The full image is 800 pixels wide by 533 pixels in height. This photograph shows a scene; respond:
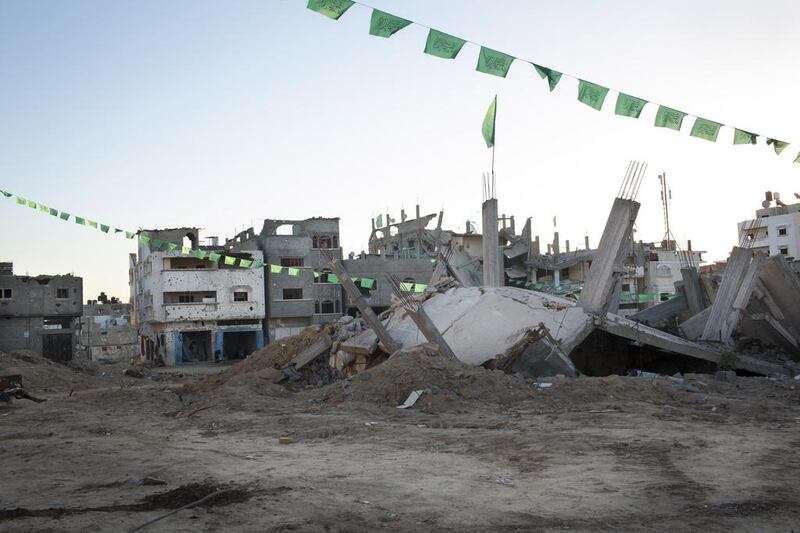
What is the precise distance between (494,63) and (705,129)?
162 inches

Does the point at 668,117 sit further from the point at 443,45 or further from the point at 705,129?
the point at 443,45

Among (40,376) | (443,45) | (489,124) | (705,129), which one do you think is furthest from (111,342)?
(705,129)

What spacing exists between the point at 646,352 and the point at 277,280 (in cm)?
3407

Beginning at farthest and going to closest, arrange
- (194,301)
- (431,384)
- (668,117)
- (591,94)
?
(194,301)
(431,384)
(668,117)
(591,94)

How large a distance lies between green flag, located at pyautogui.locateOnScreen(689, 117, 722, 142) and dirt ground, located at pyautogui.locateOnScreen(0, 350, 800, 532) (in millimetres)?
4654

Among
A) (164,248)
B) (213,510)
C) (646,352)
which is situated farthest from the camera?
(164,248)

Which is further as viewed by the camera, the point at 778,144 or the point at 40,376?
the point at 40,376

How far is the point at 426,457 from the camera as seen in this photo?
28.3 feet

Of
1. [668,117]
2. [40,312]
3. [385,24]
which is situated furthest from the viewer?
[40,312]

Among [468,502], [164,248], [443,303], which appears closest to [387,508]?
[468,502]

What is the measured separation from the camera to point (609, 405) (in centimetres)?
1238

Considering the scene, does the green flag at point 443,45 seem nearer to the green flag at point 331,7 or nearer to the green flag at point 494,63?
the green flag at point 494,63

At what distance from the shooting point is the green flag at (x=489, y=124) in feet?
64.8

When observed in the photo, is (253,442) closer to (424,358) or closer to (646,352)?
(424,358)
